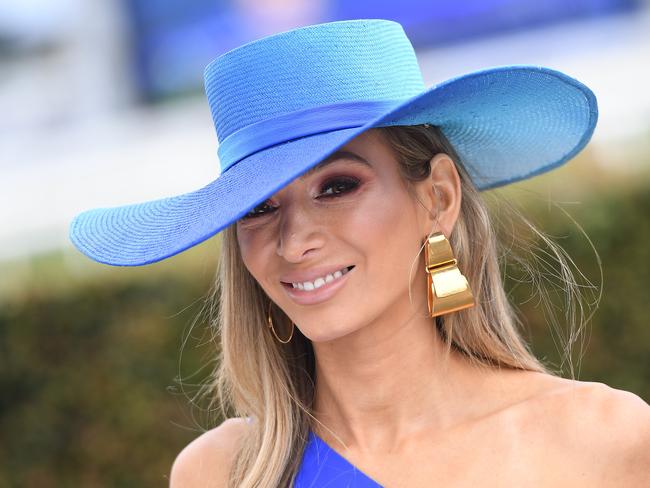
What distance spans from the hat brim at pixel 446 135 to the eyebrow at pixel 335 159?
8 centimetres

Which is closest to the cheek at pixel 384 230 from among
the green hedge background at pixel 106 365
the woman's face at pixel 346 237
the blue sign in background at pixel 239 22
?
the woman's face at pixel 346 237

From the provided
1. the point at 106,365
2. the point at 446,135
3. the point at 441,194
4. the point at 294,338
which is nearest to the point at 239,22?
the point at 106,365

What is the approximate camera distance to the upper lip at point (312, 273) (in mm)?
2672

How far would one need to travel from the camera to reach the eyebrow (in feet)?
8.74

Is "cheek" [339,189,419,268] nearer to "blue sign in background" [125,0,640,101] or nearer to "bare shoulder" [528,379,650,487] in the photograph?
"bare shoulder" [528,379,650,487]

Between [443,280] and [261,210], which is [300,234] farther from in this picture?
[443,280]

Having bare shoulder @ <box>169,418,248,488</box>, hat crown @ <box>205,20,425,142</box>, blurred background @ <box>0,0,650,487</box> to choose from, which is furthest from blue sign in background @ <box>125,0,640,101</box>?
hat crown @ <box>205,20,425,142</box>

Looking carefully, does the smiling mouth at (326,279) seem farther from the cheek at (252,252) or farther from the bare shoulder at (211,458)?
the bare shoulder at (211,458)

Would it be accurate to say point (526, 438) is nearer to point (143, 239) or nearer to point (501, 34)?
point (143, 239)

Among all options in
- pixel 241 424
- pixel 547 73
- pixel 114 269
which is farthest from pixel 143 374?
pixel 547 73

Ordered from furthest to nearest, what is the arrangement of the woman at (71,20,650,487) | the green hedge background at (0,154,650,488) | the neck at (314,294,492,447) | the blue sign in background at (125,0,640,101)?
the blue sign in background at (125,0,640,101)
the green hedge background at (0,154,650,488)
the neck at (314,294,492,447)
the woman at (71,20,650,487)

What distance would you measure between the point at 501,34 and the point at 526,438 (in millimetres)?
6785

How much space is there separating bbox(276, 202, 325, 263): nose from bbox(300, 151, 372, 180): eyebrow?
9 cm

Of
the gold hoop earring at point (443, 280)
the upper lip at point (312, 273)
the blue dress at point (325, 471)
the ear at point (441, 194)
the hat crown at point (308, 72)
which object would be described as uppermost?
the hat crown at point (308, 72)
